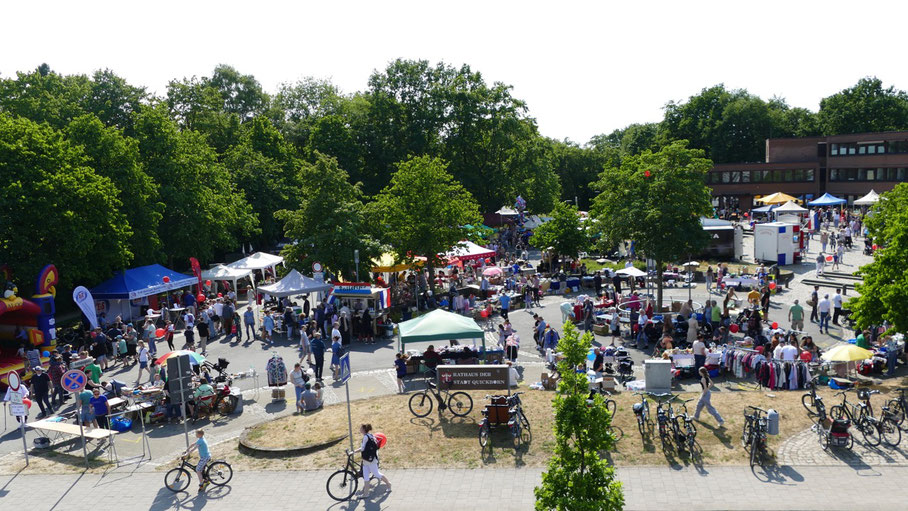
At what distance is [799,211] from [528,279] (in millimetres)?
25487

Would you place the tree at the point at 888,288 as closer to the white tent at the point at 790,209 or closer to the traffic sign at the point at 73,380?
the traffic sign at the point at 73,380

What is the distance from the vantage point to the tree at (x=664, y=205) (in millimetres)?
25531

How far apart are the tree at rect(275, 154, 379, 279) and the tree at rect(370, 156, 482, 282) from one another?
1218 millimetres

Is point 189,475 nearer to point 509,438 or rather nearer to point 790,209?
point 509,438

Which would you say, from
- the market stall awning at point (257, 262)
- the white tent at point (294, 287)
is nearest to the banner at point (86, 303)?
the white tent at point (294, 287)

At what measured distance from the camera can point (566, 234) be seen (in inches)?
1447

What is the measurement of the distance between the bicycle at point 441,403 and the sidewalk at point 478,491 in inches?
107

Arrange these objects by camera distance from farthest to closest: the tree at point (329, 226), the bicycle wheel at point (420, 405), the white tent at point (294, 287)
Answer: the tree at point (329, 226), the white tent at point (294, 287), the bicycle wheel at point (420, 405)

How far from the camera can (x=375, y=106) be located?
57719 millimetres

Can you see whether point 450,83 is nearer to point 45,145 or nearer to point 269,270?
point 269,270

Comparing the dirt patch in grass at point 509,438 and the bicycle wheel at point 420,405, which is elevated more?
the bicycle wheel at point 420,405

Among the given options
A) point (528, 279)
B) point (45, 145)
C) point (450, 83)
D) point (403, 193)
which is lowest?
point (528, 279)

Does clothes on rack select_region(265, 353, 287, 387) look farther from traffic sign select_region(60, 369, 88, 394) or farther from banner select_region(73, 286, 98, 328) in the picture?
banner select_region(73, 286, 98, 328)

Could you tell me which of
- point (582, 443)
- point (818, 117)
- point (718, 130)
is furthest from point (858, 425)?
point (818, 117)
